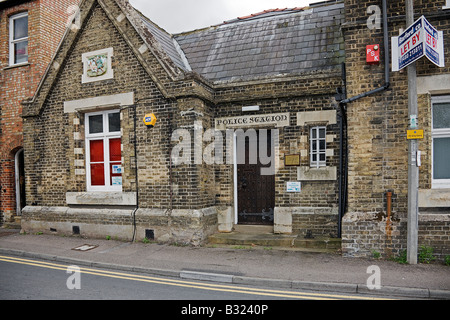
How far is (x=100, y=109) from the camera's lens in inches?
417

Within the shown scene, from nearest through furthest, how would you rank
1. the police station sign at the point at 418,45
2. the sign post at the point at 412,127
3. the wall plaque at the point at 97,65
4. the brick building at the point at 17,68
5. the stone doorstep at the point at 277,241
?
the police station sign at the point at 418,45, the sign post at the point at 412,127, the stone doorstep at the point at 277,241, the wall plaque at the point at 97,65, the brick building at the point at 17,68

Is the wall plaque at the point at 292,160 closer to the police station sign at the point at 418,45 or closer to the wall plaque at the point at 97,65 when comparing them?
the police station sign at the point at 418,45

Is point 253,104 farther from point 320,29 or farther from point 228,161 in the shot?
point 320,29

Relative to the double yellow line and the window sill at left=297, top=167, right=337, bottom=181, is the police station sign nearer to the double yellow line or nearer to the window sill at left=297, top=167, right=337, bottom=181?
the window sill at left=297, top=167, right=337, bottom=181

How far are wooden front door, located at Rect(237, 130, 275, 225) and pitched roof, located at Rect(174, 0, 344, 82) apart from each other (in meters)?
2.08

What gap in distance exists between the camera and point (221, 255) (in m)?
8.08

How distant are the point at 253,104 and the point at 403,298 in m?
5.91

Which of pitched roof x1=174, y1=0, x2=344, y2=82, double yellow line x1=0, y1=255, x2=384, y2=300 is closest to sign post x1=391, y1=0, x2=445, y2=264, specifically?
double yellow line x1=0, y1=255, x2=384, y2=300

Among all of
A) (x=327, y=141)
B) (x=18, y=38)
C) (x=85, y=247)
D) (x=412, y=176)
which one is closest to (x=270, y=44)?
(x=327, y=141)

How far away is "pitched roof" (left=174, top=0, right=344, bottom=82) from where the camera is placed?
998 centimetres

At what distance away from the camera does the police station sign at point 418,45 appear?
6.58 m

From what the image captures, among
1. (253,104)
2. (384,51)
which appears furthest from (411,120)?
(253,104)

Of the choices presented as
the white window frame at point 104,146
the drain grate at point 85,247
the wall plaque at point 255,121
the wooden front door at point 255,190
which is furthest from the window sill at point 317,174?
the drain grate at point 85,247

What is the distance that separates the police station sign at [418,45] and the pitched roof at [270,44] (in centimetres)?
219
